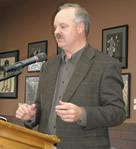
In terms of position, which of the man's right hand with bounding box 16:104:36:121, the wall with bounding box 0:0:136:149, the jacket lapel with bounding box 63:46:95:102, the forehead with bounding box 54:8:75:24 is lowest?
the man's right hand with bounding box 16:104:36:121

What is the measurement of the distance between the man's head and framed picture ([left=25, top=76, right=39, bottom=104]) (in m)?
3.32

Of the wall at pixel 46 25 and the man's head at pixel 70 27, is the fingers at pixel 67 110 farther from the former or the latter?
the wall at pixel 46 25

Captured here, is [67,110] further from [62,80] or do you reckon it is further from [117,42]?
[117,42]

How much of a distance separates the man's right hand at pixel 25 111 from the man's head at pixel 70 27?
1.66ft

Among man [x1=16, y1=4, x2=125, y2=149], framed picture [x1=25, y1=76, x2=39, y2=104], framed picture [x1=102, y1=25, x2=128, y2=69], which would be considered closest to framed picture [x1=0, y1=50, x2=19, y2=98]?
framed picture [x1=25, y1=76, x2=39, y2=104]

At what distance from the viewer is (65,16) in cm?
201

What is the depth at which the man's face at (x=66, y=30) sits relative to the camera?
6.45 feet

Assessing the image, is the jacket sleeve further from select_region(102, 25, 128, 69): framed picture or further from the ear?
select_region(102, 25, 128, 69): framed picture

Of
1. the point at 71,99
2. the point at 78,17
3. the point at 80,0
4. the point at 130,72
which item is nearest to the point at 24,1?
the point at 80,0

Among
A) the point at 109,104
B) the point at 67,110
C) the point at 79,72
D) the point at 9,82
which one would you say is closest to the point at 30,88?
the point at 9,82

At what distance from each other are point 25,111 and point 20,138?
0.48m

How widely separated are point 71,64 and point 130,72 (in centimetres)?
215

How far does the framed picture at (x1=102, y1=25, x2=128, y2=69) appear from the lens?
4035 mm

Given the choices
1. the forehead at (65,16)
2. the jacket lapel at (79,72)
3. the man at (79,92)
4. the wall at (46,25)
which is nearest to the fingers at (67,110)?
the man at (79,92)
